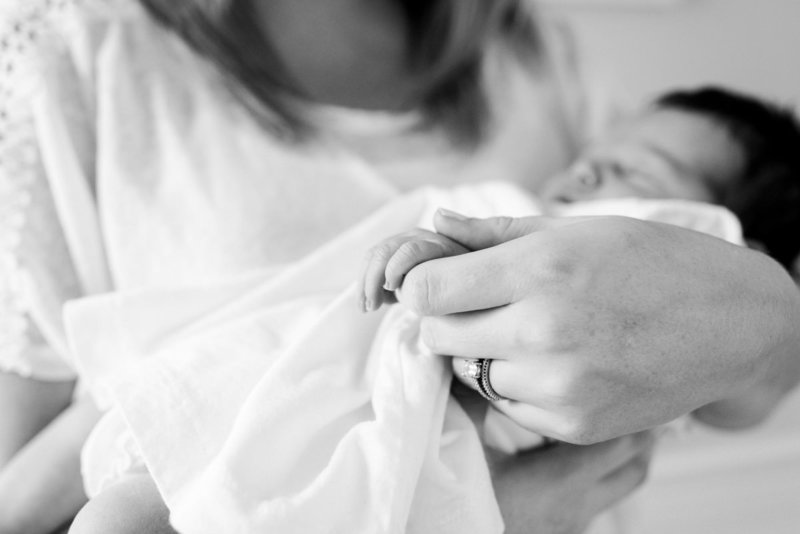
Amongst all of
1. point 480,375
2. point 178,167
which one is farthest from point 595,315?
point 178,167

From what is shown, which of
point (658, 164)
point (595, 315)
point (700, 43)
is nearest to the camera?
point (595, 315)

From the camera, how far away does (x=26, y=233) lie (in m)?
0.60

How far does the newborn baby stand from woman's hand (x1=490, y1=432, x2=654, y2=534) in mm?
262

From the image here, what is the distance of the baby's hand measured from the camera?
1.37 feet

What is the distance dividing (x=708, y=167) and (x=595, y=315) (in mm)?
482

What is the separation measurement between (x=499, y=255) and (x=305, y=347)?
16 cm

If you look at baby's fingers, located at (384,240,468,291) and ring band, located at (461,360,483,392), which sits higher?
baby's fingers, located at (384,240,468,291)

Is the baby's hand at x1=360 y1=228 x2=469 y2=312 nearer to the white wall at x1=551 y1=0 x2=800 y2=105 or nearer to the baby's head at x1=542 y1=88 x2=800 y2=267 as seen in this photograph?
the baby's head at x1=542 y1=88 x2=800 y2=267

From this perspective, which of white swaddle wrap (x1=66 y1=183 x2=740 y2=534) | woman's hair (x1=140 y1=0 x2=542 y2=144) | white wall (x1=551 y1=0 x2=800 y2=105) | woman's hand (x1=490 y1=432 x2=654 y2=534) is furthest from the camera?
white wall (x1=551 y1=0 x2=800 y2=105)

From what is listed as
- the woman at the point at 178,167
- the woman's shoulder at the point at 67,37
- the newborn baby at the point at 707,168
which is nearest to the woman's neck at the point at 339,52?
the woman at the point at 178,167

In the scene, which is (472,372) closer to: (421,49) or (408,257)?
(408,257)

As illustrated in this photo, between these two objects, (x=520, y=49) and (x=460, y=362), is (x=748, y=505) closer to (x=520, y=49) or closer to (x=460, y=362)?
(x=520, y=49)

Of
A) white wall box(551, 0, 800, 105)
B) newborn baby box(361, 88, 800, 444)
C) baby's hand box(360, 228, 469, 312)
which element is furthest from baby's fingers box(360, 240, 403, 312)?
white wall box(551, 0, 800, 105)

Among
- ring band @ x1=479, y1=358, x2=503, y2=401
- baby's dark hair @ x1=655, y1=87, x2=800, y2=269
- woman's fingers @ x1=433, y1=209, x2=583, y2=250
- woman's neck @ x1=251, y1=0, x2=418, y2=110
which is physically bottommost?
baby's dark hair @ x1=655, y1=87, x2=800, y2=269
